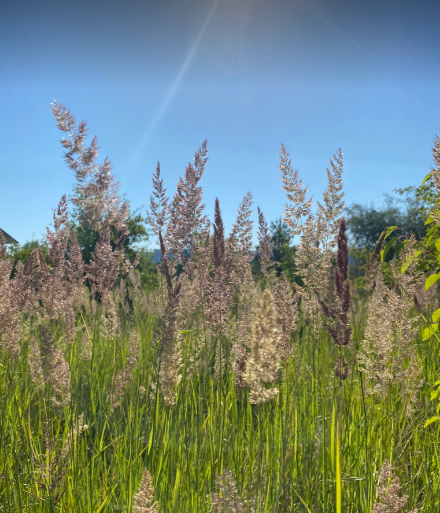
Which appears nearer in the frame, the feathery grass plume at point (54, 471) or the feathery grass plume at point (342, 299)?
the feathery grass plume at point (342, 299)

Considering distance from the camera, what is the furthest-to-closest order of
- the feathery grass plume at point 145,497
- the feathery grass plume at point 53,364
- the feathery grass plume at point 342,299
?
the feathery grass plume at point 53,364
the feathery grass plume at point 342,299
the feathery grass plume at point 145,497

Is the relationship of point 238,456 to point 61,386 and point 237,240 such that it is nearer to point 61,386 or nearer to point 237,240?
point 61,386

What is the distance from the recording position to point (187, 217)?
2.53m

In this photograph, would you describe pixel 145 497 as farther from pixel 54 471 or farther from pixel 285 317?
pixel 285 317

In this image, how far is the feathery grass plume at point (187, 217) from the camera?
8.29 feet

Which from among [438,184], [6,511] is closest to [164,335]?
[6,511]

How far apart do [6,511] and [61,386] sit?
1.84ft

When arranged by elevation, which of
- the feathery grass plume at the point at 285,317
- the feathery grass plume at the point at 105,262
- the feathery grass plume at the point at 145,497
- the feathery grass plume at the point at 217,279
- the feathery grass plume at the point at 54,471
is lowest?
the feathery grass plume at the point at 54,471

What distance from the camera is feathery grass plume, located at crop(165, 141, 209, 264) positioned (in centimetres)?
253

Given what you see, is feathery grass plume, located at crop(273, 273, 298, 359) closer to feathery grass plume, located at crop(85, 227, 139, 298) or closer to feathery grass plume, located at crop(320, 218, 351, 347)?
feathery grass plume, located at crop(320, 218, 351, 347)

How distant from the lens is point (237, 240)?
2910 mm

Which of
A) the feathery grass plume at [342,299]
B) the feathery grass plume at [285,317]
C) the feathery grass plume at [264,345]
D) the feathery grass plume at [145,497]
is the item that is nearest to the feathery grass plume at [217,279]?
the feathery grass plume at [285,317]

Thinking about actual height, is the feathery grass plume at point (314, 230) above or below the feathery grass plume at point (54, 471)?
above

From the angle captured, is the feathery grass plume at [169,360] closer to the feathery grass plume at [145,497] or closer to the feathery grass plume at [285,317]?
the feathery grass plume at [285,317]
